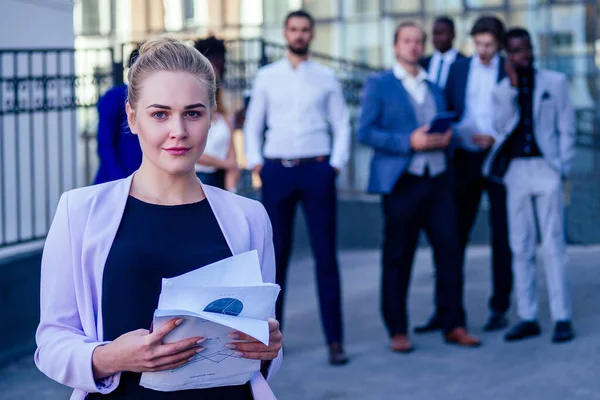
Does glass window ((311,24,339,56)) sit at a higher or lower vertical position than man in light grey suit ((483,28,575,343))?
higher

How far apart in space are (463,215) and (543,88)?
1166 mm

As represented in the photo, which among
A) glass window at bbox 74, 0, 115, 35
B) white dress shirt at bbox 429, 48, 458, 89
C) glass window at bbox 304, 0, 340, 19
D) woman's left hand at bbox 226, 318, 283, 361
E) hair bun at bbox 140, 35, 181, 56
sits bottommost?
woman's left hand at bbox 226, 318, 283, 361

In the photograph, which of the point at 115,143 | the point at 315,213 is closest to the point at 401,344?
the point at 315,213

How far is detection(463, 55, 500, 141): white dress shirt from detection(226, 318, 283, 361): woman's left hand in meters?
5.87

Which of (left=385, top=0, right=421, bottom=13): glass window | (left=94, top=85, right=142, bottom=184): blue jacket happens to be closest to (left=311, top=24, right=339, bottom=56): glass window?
(left=385, top=0, right=421, bottom=13): glass window

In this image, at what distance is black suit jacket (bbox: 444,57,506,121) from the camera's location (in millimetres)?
8297

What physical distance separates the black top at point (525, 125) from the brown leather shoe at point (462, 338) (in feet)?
3.97

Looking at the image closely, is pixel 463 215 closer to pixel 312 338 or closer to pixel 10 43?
pixel 312 338

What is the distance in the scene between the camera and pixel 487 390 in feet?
21.9

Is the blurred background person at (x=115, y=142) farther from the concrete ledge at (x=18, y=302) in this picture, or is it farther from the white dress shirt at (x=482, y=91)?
the white dress shirt at (x=482, y=91)

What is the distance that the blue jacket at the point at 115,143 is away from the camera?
215 inches

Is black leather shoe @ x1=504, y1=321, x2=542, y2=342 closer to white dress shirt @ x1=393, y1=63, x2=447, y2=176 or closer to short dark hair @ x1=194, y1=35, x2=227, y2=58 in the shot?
white dress shirt @ x1=393, y1=63, x2=447, y2=176

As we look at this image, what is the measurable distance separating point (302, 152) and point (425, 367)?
1.51m

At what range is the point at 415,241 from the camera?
7.83 meters
